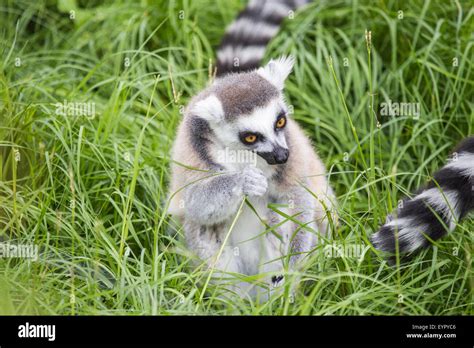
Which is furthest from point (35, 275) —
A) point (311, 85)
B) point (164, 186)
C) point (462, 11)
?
point (462, 11)

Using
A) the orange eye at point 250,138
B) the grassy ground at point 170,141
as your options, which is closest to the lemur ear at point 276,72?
the grassy ground at point 170,141

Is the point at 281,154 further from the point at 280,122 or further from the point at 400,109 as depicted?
the point at 400,109

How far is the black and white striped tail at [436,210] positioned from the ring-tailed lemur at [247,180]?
36cm

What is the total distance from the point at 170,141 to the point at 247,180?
39.2 inches

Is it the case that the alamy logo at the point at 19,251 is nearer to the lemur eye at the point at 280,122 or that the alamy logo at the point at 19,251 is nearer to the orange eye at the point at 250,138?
the orange eye at the point at 250,138

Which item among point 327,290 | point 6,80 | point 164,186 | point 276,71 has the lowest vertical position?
point 327,290

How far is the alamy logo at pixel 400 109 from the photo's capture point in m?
4.30

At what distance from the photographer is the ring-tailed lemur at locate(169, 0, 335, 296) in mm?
3207

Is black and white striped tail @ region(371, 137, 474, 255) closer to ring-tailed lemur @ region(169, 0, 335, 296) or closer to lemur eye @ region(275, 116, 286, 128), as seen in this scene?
ring-tailed lemur @ region(169, 0, 335, 296)
